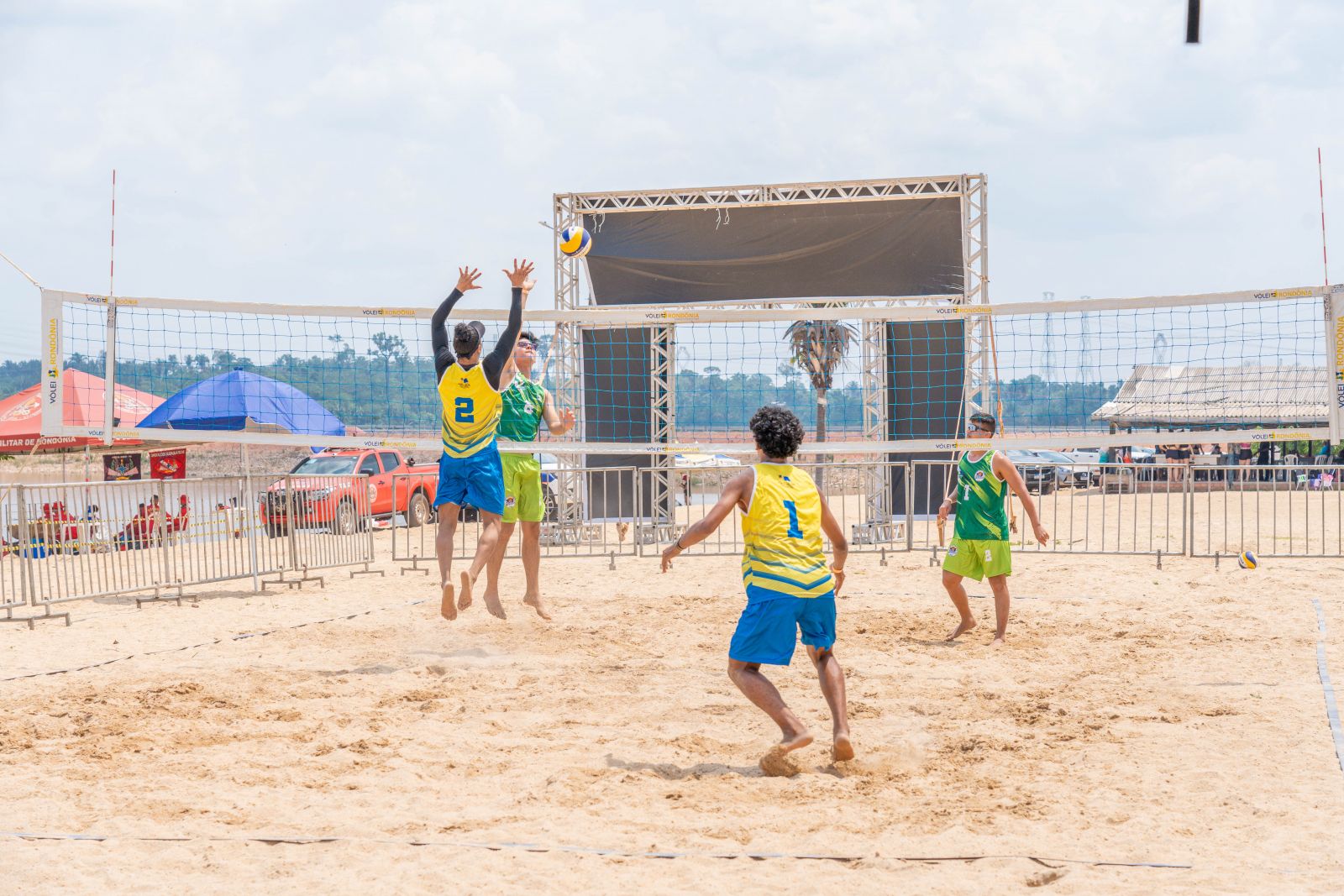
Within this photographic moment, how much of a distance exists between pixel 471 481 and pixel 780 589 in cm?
268

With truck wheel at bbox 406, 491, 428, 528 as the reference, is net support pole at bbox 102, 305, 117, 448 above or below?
above

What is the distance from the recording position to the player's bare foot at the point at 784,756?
4301 millimetres

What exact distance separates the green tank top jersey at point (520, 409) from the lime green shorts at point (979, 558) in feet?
9.08

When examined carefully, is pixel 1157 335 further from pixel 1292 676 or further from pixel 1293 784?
pixel 1293 784

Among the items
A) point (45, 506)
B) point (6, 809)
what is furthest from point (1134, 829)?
point (45, 506)

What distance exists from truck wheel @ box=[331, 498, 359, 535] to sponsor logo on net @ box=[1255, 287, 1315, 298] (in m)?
8.56

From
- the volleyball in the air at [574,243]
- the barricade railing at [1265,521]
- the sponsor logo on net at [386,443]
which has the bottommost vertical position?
the barricade railing at [1265,521]

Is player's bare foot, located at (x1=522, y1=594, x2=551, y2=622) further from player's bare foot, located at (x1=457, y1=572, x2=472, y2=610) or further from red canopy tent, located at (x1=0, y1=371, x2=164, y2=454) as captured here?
red canopy tent, located at (x1=0, y1=371, x2=164, y2=454)

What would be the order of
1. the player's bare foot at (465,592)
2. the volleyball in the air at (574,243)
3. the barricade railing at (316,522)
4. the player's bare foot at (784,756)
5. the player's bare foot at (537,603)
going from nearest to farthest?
the player's bare foot at (784,756) → the player's bare foot at (465,592) → the player's bare foot at (537,603) → the volleyball in the air at (574,243) → the barricade railing at (316,522)

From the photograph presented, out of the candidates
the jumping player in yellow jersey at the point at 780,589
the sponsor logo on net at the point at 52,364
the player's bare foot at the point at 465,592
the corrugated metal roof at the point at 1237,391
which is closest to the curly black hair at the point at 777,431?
the jumping player in yellow jersey at the point at 780,589

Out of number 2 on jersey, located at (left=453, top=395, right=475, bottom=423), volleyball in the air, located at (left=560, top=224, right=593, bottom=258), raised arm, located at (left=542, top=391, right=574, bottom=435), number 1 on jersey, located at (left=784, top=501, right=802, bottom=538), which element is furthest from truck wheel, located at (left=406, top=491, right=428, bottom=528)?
number 1 on jersey, located at (left=784, top=501, right=802, bottom=538)

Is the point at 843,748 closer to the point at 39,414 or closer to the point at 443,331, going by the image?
the point at 443,331

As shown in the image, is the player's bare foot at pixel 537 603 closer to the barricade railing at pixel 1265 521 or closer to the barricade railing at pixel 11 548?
the barricade railing at pixel 11 548

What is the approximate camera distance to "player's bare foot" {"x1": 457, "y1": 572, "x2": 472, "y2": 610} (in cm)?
606
